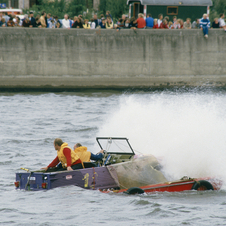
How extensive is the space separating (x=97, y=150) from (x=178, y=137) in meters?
3.18

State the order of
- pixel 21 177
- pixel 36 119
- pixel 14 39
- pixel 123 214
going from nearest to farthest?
pixel 123 214, pixel 21 177, pixel 36 119, pixel 14 39

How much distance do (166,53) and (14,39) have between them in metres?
10.1

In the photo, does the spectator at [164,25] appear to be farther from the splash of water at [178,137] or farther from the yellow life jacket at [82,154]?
the yellow life jacket at [82,154]

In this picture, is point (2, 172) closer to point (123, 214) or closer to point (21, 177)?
point (21, 177)

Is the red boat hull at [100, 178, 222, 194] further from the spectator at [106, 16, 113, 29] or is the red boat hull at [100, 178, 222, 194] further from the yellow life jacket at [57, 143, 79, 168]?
the spectator at [106, 16, 113, 29]

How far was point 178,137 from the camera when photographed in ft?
50.3

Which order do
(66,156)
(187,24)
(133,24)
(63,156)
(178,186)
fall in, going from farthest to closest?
(187,24) < (133,24) < (178,186) < (63,156) < (66,156)

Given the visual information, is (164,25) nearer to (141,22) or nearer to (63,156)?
(141,22)

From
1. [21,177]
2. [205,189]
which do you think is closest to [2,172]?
[21,177]

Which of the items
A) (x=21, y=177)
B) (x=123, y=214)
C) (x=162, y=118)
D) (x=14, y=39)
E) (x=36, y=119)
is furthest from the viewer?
(x=14, y=39)

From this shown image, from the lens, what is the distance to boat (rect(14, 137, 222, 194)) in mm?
11117

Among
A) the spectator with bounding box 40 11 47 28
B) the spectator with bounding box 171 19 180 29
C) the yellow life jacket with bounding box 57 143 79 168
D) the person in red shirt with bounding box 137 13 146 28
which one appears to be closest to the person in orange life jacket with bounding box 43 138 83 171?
the yellow life jacket with bounding box 57 143 79 168

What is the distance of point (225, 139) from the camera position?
1484cm

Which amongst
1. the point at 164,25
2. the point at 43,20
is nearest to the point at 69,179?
the point at 43,20
